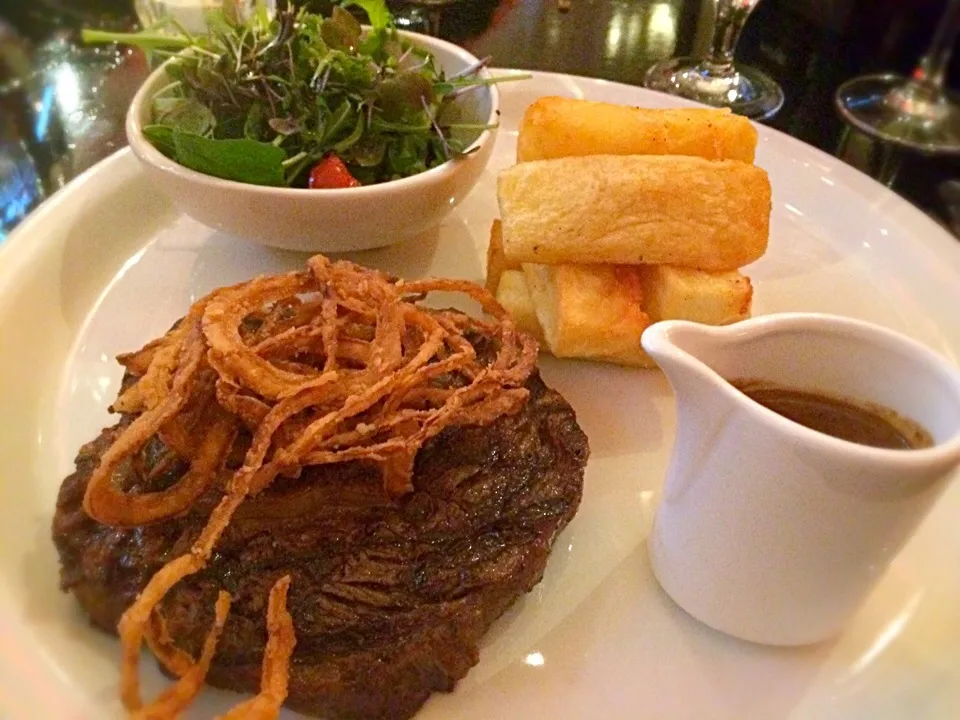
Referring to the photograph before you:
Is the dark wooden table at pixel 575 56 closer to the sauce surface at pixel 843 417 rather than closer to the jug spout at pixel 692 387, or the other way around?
the sauce surface at pixel 843 417

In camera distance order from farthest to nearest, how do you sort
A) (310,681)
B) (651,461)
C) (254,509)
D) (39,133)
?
(39,133), (651,461), (254,509), (310,681)

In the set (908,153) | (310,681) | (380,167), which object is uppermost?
(380,167)

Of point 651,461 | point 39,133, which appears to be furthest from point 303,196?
point 39,133

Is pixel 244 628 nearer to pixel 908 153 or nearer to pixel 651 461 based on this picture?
pixel 651 461

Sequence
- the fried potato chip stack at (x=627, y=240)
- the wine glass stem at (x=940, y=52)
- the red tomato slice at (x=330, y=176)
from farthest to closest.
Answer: the wine glass stem at (x=940, y=52) → the red tomato slice at (x=330, y=176) → the fried potato chip stack at (x=627, y=240)

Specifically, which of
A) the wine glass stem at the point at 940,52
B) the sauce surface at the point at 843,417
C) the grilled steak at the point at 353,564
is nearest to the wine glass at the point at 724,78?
the wine glass stem at the point at 940,52

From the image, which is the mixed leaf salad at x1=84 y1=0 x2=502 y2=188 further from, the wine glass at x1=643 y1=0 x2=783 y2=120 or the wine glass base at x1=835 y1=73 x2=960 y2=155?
the wine glass base at x1=835 y1=73 x2=960 y2=155
